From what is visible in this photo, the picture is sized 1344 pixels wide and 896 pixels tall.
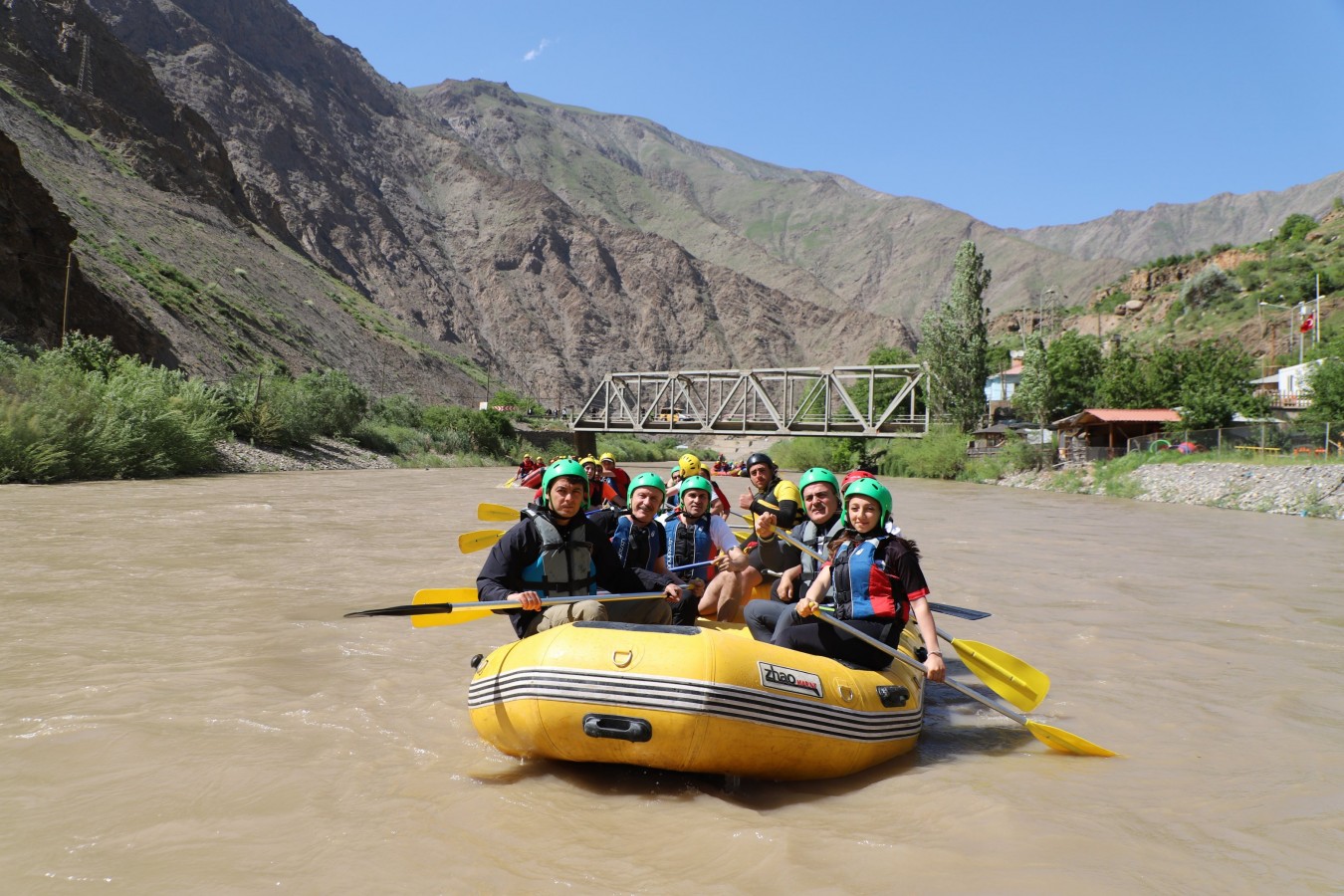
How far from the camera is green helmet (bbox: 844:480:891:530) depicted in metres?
5.01

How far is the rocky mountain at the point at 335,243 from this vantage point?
45.7 metres

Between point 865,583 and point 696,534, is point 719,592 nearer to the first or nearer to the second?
point 696,534

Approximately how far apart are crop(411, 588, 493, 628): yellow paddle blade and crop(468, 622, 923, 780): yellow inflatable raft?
37 centimetres

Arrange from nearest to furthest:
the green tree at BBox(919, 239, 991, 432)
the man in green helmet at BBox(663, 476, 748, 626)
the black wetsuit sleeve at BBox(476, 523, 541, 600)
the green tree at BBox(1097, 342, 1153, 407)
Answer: the black wetsuit sleeve at BBox(476, 523, 541, 600) → the man in green helmet at BBox(663, 476, 748, 626) → the green tree at BBox(1097, 342, 1153, 407) → the green tree at BBox(919, 239, 991, 432)

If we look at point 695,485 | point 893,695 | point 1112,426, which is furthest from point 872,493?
point 1112,426

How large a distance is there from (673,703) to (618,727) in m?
0.28

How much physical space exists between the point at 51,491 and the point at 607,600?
19.9 meters

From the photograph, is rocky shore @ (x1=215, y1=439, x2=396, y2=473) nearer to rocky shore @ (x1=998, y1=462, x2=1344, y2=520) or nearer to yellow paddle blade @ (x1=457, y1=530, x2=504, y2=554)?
yellow paddle blade @ (x1=457, y1=530, x2=504, y2=554)

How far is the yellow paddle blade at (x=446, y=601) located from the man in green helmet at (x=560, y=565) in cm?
19

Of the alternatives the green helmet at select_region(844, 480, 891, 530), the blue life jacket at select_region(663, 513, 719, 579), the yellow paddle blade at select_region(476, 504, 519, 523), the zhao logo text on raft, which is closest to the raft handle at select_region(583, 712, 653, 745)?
the zhao logo text on raft

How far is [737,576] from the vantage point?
6359mm

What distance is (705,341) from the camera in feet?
388

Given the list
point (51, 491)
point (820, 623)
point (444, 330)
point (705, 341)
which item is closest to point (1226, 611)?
point (820, 623)

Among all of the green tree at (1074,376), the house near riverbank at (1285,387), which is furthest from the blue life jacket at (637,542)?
the green tree at (1074,376)
